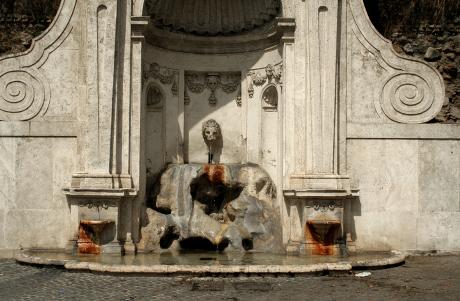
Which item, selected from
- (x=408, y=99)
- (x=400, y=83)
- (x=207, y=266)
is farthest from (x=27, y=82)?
(x=408, y=99)

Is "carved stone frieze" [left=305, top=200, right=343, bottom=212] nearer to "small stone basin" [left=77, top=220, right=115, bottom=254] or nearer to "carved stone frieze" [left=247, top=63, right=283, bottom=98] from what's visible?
"carved stone frieze" [left=247, top=63, right=283, bottom=98]

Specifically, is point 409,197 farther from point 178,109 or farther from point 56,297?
point 56,297

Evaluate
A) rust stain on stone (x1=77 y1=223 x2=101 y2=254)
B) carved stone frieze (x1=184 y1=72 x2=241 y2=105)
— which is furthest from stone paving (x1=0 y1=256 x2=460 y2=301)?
carved stone frieze (x1=184 y1=72 x2=241 y2=105)

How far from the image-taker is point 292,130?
10.6 metres

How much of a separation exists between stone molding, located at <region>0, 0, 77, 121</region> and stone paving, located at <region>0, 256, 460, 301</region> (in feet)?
9.72

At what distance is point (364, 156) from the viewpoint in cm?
1069

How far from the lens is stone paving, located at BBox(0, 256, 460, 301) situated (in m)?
7.23

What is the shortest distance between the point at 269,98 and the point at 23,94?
4672 mm

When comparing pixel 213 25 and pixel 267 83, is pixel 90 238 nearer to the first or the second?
pixel 267 83

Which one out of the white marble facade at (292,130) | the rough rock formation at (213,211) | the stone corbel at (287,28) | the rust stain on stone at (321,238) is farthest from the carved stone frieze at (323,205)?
the stone corbel at (287,28)

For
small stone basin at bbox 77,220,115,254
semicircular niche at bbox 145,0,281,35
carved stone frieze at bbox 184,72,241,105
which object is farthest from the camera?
carved stone frieze at bbox 184,72,241,105

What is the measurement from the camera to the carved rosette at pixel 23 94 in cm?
1053

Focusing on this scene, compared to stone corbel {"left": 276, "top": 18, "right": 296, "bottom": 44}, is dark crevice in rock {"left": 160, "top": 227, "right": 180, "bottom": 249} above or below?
below

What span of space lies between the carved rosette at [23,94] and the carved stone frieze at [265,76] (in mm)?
3998
